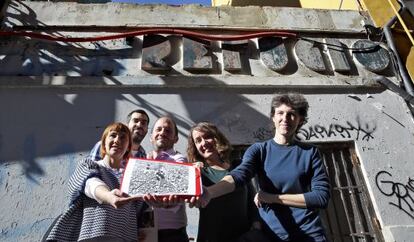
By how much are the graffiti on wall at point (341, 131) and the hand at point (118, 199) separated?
3.03 meters

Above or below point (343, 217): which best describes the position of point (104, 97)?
above

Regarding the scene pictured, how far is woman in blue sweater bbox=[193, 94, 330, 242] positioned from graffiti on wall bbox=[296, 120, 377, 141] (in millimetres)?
2104

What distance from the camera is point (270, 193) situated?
233 cm

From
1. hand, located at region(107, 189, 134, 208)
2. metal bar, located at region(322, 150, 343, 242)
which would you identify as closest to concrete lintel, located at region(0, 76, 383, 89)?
metal bar, located at region(322, 150, 343, 242)

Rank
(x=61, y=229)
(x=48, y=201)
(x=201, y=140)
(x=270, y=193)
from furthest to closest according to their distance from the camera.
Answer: (x=48, y=201) → (x=201, y=140) → (x=270, y=193) → (x=61, y=229)

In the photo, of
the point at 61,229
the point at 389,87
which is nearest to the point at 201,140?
the point at 61,229

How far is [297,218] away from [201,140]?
0.95 metres

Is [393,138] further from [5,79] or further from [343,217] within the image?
[5,79]

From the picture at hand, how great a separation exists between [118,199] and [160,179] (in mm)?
282

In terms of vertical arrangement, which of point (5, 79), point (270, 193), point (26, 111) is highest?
point (5, 79)

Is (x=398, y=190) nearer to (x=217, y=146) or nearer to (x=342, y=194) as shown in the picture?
(x=342, y=194)

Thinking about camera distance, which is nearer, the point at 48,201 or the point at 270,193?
the point at 270,193

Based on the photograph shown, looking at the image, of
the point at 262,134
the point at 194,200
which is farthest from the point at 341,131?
the point at 194,200

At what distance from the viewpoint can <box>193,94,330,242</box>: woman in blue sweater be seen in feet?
7.16
